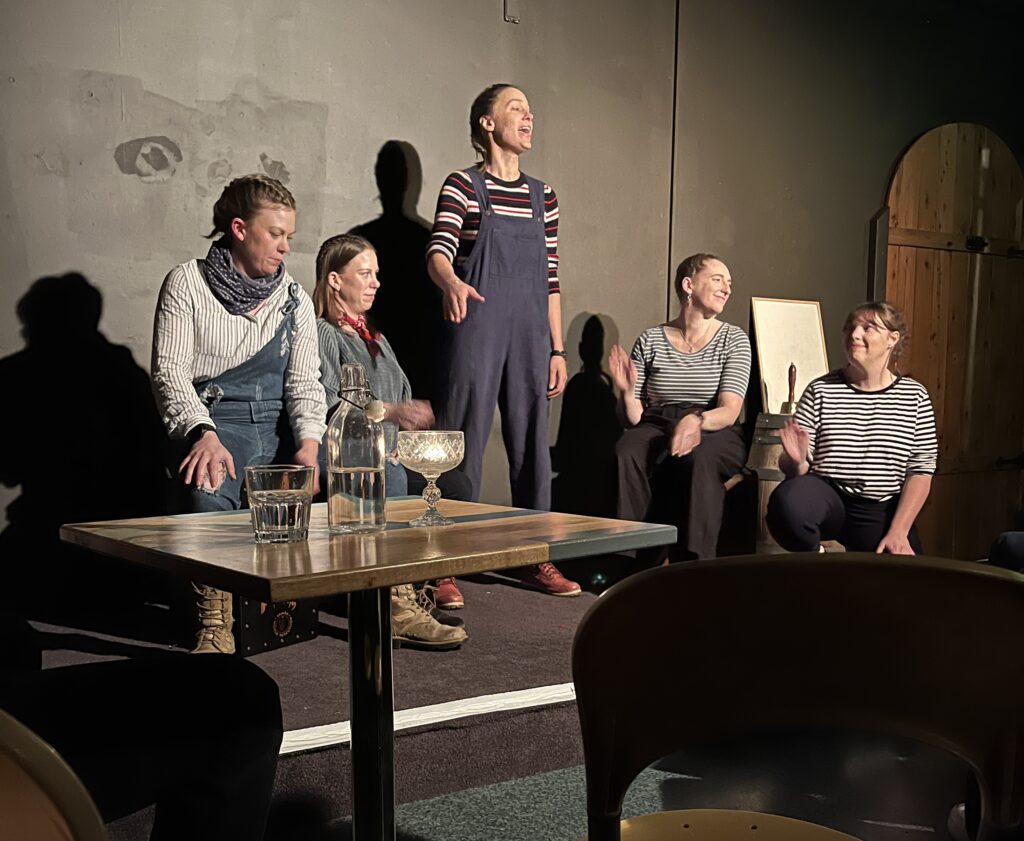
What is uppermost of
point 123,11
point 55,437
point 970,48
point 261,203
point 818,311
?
point 970,48

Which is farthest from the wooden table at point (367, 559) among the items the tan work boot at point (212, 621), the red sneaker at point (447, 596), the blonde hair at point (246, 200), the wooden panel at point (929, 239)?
the wooden panel at point (929, 239)

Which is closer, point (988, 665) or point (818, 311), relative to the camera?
point (988, 665)

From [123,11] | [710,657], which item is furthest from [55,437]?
[710,657]

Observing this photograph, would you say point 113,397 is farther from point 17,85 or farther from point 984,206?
point 984,206

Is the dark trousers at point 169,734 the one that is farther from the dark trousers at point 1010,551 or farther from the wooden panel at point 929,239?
the wooden panel at point 929,239

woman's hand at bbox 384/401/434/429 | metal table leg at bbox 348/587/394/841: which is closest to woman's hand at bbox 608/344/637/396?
woman's hand at bbox 384/401/434/429

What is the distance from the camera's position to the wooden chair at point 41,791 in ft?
2.21

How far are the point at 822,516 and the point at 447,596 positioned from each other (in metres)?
1.29

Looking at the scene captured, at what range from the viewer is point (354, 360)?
373 centimetres

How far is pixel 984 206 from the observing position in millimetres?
6219

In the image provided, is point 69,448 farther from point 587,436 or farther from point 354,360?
point 587,436

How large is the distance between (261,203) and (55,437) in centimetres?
105

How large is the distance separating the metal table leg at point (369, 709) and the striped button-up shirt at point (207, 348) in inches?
68.0

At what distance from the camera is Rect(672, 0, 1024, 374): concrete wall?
Result: 5277mm
